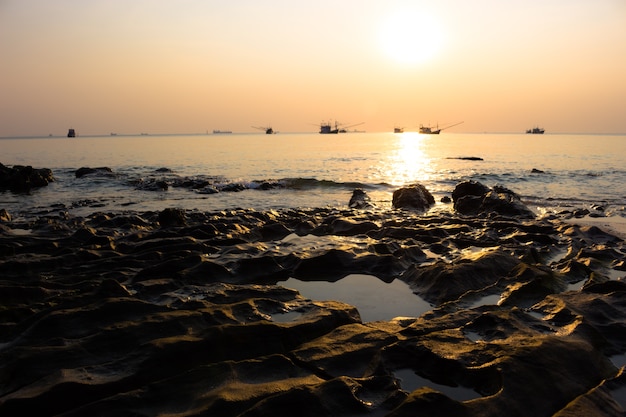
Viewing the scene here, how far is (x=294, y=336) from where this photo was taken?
4848mm

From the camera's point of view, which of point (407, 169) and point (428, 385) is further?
point (407, 169)

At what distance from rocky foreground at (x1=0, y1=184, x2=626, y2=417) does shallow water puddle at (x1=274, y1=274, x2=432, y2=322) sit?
0.86 feet

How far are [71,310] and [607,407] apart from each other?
5.77 m

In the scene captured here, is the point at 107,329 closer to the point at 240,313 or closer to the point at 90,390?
the point at 90,390

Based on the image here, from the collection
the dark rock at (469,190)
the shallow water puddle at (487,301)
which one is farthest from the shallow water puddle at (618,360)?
the dark rock at (469,190)

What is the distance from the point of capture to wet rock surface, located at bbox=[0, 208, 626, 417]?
3.53 meters

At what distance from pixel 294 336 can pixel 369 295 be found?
2.36 metres

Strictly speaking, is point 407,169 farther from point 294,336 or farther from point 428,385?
point 428,385

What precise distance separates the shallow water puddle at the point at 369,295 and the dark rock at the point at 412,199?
419 inches

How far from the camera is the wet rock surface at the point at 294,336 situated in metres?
3.53

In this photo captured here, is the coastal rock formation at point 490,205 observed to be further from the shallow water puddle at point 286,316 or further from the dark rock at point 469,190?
the shallow water puddle at point 286,316

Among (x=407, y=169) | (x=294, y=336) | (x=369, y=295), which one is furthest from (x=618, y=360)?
(x=407, y=169)

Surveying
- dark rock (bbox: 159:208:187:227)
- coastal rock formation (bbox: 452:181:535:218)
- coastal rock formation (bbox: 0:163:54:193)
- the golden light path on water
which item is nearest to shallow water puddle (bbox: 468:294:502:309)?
dark rock (bbox: 159:208:187:227)

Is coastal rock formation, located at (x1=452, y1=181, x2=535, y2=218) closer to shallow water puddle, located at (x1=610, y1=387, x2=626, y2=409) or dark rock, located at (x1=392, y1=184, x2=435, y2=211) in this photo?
dark rock, located at (x1=392, y1=184, x2=435, y2=211)
